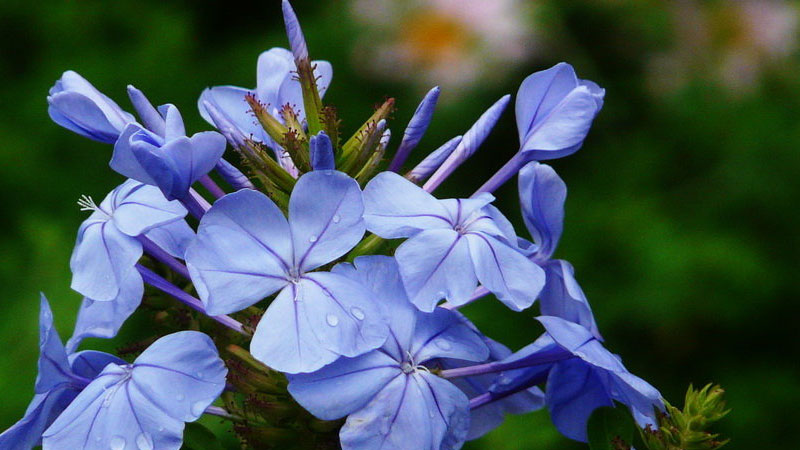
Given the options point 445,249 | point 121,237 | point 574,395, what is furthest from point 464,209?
point 121,237

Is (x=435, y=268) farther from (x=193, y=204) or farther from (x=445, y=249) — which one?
(x=193, y=204)

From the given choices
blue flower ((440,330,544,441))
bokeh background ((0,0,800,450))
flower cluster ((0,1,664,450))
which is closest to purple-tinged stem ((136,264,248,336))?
flower cluster ((0,1,664,450))

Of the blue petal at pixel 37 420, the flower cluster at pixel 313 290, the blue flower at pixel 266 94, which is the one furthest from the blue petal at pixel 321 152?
the blue petal at pixel 37 420

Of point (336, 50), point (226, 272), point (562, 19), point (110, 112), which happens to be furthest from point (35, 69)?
point (226, 272)

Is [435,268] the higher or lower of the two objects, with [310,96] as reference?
lower

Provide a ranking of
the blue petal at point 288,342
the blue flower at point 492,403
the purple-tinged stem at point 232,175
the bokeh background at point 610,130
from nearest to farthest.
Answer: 1. the blue petal at point 288,342
2. the purple-tinged stem at point 232,175
3. the blue flower at point 492,403
4. the bokeh background at point 610,130

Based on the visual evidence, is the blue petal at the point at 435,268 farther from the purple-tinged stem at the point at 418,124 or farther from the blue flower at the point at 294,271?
the purple-tinged stem at the point at 418,124

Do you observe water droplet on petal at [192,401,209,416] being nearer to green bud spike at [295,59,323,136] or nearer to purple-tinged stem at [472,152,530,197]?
green bud spike at [295,59,323,136]
